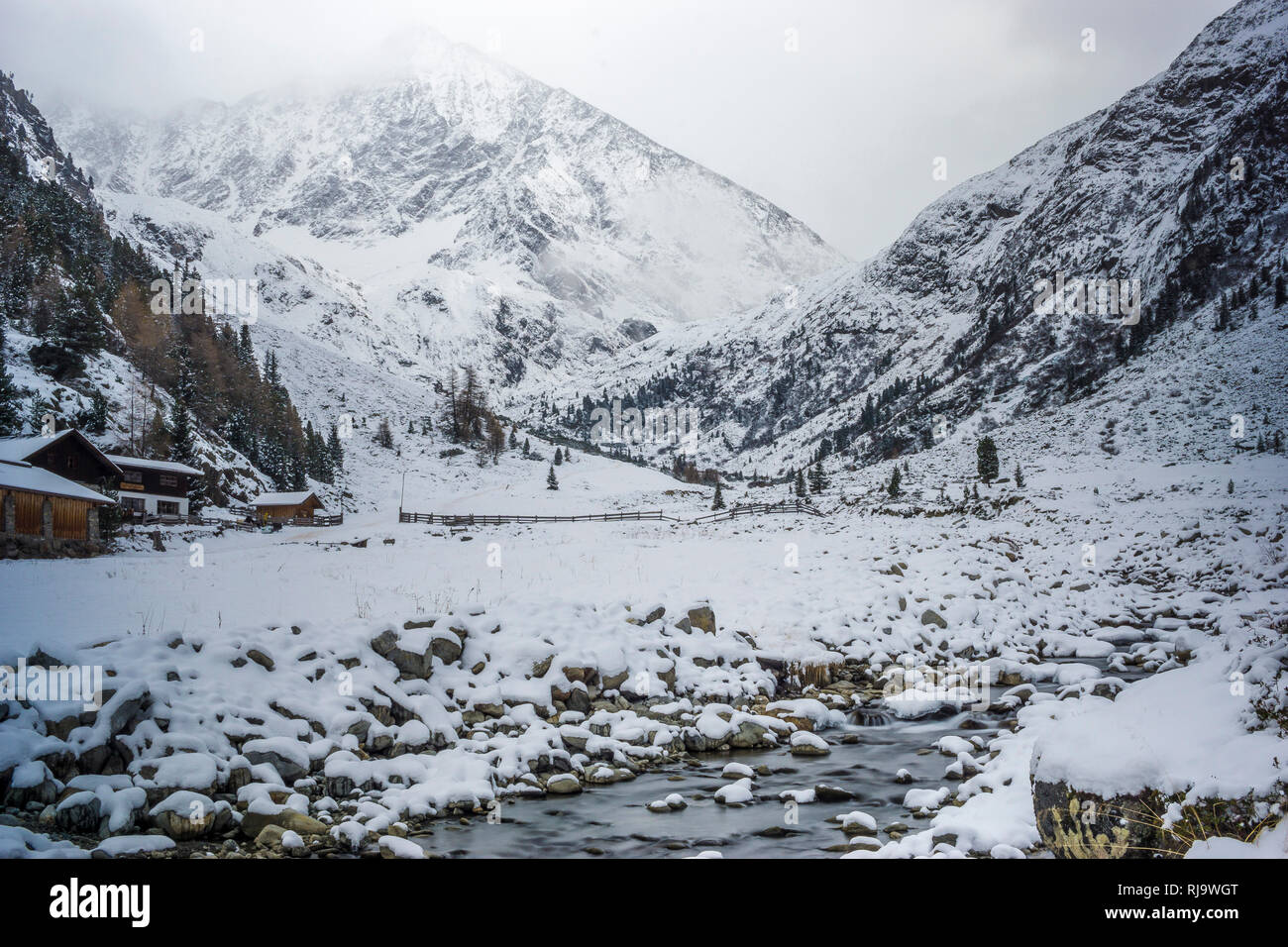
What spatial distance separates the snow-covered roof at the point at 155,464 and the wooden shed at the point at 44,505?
2048cm

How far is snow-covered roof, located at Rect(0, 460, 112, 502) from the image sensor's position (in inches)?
1270

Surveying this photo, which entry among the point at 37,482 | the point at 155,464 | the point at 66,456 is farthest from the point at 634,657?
the point at 155,464

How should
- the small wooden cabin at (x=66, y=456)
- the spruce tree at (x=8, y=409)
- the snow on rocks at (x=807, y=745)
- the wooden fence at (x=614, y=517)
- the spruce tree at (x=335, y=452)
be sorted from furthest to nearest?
1. the spruce tree at (x=335, y=452)
2. the wooden fence at (x=614, y=517)
3. the spruce tree at (x=8, y=409)
4. the small wooden cabin at (x=66, y=456)
5. the snow on rocks at (x=807, y=745)

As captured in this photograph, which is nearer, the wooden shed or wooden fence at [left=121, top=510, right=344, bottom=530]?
the wooden shed

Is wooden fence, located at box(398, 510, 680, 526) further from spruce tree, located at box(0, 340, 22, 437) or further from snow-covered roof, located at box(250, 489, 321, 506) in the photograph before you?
spruce tree, located at box(0, 340, 22, 437)

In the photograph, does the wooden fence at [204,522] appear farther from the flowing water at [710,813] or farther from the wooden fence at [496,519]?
the flowing water at [710,813]

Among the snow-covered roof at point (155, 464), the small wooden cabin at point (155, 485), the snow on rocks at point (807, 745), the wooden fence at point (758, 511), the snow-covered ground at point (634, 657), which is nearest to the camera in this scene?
the snow-covered ground at point (634, 657)

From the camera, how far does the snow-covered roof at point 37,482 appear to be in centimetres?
3225

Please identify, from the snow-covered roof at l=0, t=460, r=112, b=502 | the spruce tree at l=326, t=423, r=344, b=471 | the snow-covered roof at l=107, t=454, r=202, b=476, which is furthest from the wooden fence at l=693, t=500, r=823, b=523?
the spruce tree at l=326, t=423, r=344, b=471

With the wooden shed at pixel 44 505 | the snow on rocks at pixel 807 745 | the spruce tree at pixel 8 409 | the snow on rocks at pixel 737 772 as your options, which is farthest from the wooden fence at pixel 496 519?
the snow on rocks at pixel 737 772

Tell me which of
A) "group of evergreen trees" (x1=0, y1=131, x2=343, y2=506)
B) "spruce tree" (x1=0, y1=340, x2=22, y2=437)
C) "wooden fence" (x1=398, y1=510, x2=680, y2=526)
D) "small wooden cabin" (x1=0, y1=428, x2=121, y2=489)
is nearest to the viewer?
"small wooden cabin" (x1=0, y1=428, x2=121, y2=489)

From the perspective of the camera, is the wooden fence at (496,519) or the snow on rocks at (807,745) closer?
the snow on rocks at (807,745)
